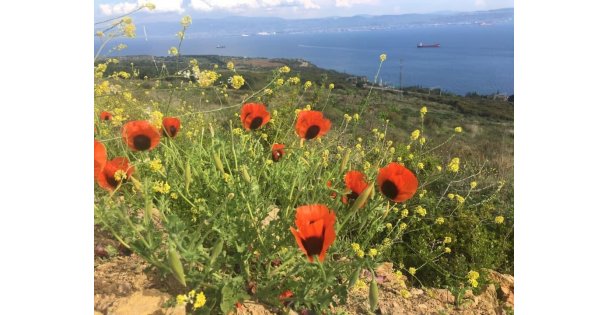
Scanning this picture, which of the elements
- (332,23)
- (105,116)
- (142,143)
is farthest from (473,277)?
(105,116)

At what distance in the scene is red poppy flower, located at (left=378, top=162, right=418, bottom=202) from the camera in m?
1.15

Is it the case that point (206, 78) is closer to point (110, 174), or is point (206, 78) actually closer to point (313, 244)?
point (110, 174)

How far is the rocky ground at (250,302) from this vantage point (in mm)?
1237

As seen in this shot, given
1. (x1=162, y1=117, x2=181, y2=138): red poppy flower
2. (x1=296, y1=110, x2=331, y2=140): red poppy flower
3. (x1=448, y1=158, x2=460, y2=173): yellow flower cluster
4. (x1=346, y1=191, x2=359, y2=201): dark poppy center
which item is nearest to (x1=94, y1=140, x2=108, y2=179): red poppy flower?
(x1=162, y1=117, x2=181, y2=138): red poppy flower

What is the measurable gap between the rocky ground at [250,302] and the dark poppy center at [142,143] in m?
0.32

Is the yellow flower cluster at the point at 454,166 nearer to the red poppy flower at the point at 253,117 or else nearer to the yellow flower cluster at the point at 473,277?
the yellow flower cluster at the point at 473,277

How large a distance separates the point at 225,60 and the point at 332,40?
1.72 ft

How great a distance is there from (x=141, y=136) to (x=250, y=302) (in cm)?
55

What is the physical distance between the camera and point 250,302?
134cm

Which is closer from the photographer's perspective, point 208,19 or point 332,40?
point 208,19
